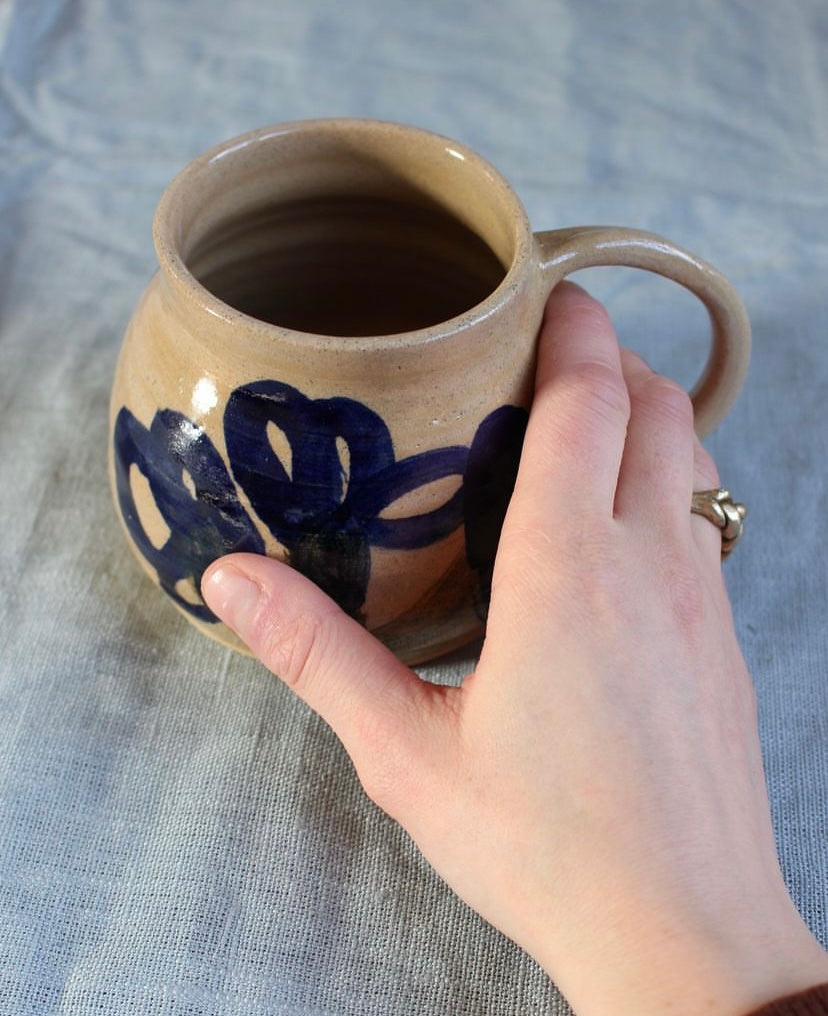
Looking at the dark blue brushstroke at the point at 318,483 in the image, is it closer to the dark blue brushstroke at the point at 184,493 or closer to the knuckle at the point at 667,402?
the dark blue brushstroke at the point at 184,493

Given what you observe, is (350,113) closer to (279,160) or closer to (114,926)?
(279,160)

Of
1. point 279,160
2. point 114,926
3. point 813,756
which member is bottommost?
point 114,926

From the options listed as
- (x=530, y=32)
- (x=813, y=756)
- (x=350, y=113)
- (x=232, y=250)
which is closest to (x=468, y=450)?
(x=232, y=250)

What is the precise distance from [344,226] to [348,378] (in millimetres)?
281

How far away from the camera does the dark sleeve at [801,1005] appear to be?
0.59m

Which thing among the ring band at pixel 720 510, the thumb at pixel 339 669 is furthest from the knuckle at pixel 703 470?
the thumb at pixel 339 669

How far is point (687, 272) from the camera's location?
865 millimetres

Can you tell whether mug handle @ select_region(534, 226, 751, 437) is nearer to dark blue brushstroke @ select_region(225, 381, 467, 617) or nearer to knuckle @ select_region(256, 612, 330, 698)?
dark blue brushstroke @ select_region(225, 381, 467, 617)

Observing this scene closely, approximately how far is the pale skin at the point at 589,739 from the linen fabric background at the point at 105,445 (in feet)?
0.13

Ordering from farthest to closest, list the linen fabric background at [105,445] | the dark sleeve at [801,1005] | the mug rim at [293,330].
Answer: the linen fabric background at [105,445] < the mug rim at [293,330] < the dark sleeve at [801,1005]

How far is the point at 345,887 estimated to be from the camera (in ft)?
2.72

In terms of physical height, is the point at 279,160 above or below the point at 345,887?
above

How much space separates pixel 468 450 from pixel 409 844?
312 mm

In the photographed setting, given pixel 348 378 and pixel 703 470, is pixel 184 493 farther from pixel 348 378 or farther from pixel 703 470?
pixel 703 470
